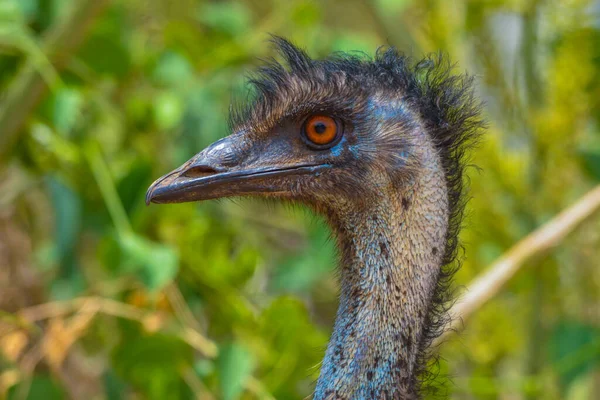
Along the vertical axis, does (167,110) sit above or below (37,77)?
below

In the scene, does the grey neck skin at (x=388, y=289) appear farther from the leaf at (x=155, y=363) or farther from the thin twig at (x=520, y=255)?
the leaf at (x=155, y=363)

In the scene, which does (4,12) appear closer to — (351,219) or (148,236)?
(148,236)

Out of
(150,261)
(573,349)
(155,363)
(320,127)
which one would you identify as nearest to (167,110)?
(150,261)

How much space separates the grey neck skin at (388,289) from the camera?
1879 mm

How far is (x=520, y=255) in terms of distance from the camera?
9.68ft

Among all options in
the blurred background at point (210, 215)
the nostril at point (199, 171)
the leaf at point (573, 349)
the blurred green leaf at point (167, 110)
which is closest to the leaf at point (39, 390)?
the blurred background at point (210, 215)

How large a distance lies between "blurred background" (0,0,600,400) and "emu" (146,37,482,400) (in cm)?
43

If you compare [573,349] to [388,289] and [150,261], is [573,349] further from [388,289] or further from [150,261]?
[388,289]

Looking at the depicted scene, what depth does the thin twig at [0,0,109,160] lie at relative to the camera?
319 centimetres

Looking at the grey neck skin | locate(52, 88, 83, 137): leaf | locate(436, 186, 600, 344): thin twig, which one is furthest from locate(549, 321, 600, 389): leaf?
locate(52, 88, 83, 137): leaf

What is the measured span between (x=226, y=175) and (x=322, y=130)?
22cm

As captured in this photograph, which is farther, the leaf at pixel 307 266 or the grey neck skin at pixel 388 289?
the leaf at pixel 307 266

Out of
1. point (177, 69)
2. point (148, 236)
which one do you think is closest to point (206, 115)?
point (177, 69)

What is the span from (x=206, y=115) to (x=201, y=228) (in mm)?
582
